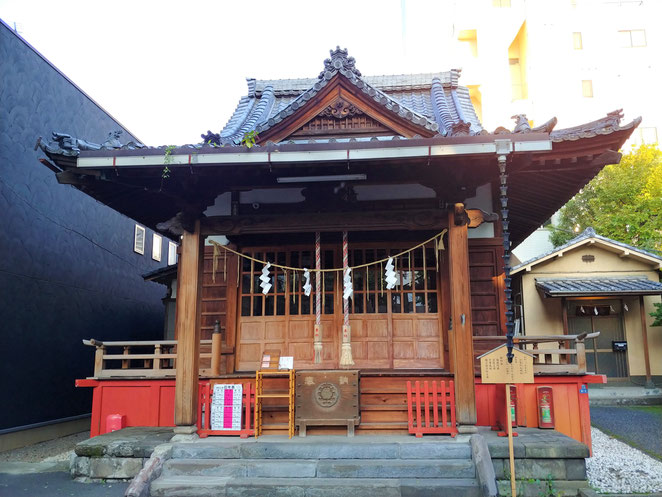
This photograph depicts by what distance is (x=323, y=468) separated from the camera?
253 inches

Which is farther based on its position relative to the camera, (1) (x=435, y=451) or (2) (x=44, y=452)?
(2) (x=44, y=452)

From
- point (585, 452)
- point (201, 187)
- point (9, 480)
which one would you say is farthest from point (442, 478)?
point (9, 480)

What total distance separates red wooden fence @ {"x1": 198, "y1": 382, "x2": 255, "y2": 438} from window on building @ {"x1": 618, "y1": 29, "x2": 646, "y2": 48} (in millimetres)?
32970

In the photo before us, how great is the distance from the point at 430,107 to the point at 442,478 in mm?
8385

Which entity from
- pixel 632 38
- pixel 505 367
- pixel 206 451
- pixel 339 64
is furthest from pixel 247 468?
pixel 632 38

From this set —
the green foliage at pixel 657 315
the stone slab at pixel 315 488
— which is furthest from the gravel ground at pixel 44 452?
the green foliage at pixel 657 315

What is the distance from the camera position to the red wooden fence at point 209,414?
7402mm

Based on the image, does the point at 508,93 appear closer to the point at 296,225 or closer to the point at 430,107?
the point at 430,107

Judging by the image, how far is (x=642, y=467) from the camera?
25.5 ft

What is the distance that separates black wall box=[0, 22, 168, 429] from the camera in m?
10.8

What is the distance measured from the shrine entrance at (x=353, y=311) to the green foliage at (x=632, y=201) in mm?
13792

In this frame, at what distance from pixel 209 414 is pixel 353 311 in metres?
3.32

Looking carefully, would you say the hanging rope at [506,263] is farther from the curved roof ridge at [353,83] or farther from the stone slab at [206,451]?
the stone slab at [206,451]

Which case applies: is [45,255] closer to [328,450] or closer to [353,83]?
[353,83]
